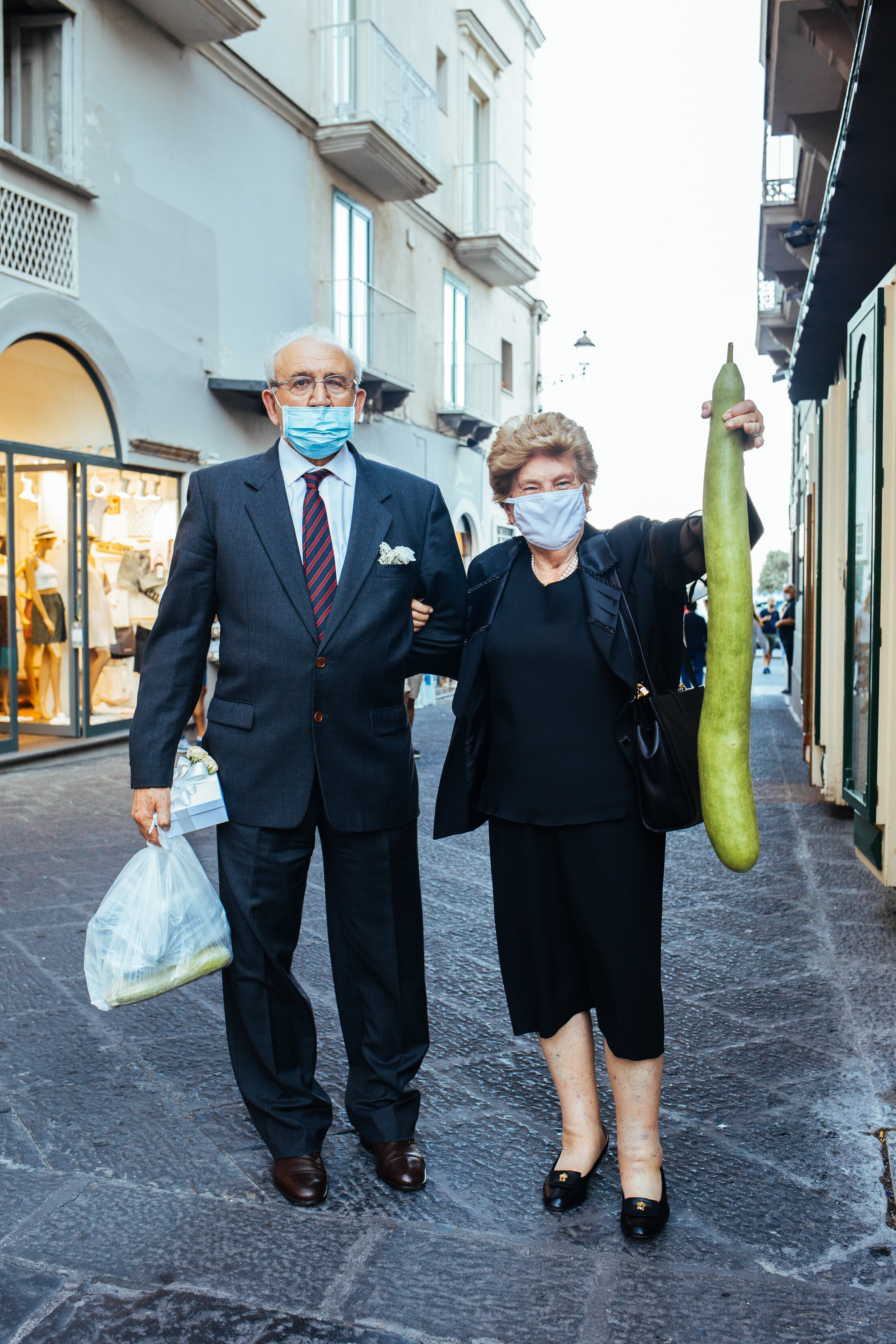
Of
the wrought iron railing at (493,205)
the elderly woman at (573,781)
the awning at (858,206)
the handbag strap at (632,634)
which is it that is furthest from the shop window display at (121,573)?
the wrought iron railing at (493,205)

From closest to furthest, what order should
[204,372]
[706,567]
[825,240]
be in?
[706,567] → [825,240] → [204,372]

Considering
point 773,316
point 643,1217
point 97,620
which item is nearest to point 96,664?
point 97,620

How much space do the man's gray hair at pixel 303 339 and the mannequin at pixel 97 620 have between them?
9.11 metres

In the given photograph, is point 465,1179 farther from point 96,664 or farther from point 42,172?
point 42,172

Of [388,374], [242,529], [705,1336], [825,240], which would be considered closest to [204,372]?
[388,374]

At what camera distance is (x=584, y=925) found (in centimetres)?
279

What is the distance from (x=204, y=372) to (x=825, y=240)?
27.3 feet

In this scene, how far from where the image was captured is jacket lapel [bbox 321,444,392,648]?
2.86m

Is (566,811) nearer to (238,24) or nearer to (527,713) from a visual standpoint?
(527,713)

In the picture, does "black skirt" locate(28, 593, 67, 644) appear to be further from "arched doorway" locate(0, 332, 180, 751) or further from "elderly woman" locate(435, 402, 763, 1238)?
"elderly woman" locate(435, 402, 763, 1238)

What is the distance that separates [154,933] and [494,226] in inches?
810

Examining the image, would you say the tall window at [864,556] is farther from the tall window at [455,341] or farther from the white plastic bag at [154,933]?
the tall window at [455,341]

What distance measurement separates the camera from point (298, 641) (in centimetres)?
283

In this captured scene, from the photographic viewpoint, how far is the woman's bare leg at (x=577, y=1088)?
2.87m
